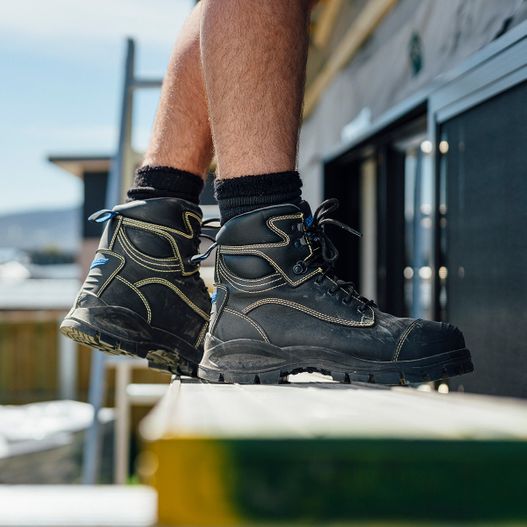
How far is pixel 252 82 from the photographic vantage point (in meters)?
1.03

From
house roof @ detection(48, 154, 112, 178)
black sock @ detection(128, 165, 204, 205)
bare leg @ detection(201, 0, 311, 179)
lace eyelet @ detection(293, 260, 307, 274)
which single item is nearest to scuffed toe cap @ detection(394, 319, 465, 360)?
lace eyelet @ detection(293, 260, 307, 274)

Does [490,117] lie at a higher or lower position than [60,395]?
higher

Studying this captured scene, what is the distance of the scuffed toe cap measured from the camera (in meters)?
1.07

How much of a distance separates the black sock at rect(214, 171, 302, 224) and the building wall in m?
0.77

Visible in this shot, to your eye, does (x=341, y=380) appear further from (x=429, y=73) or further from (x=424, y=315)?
(x=424, y=315)

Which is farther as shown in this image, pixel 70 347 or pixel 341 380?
pixel 70 347

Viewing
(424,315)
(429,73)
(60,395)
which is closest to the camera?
(429,73)

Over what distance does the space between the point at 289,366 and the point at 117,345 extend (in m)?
0.26

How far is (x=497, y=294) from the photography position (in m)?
1.59

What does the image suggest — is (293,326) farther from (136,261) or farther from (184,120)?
(184,120)

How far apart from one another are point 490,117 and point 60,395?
9772 mm

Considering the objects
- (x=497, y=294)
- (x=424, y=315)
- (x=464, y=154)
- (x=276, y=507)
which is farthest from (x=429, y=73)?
(x=276, y=507)

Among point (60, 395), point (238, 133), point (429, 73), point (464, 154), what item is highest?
point (429, 73)

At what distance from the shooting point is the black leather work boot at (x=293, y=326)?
3.44ft
